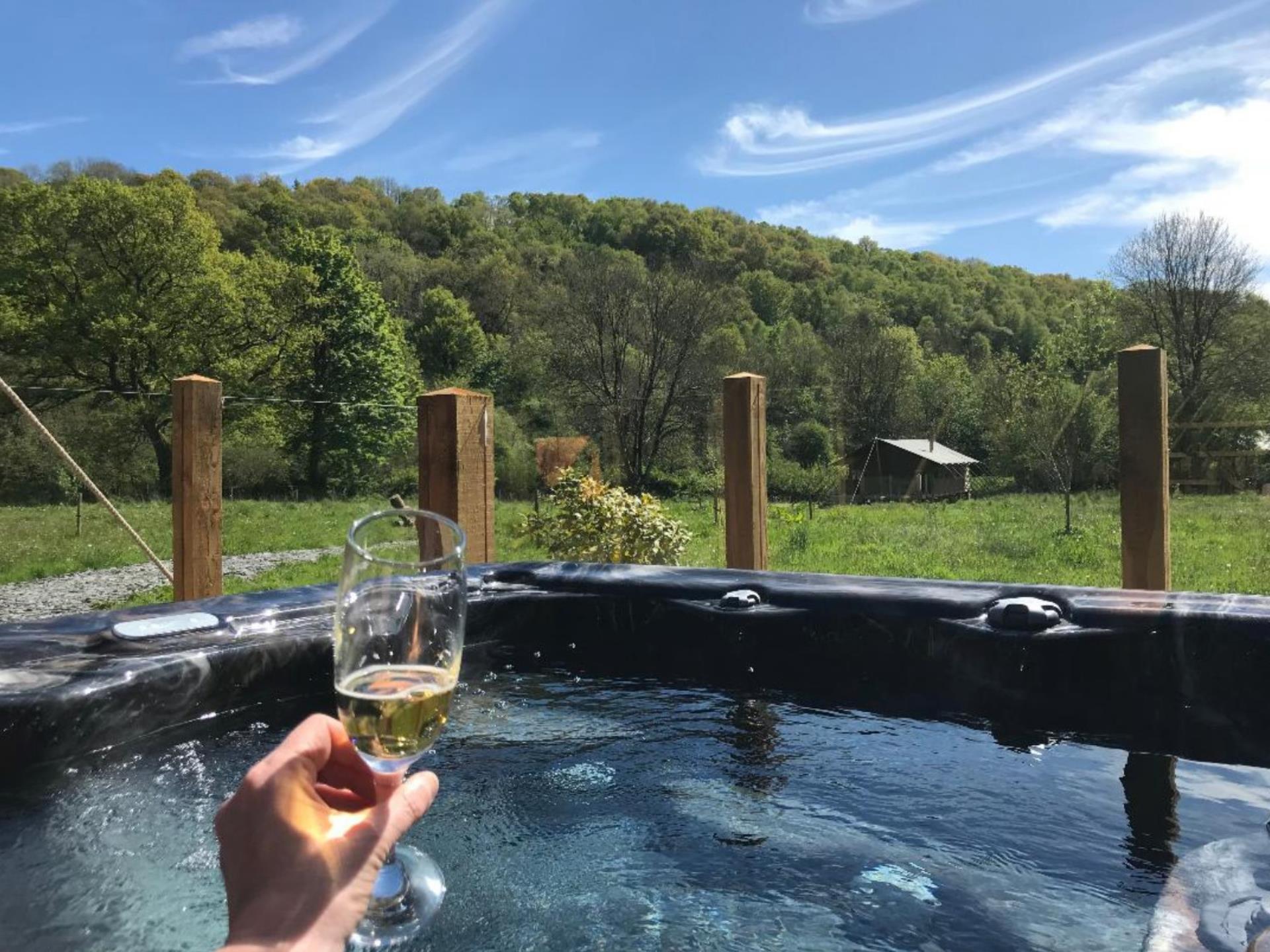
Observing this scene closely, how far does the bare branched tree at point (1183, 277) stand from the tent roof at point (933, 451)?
4.32m

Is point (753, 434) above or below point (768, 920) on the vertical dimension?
above

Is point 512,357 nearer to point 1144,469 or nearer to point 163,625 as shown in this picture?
point 1144,469

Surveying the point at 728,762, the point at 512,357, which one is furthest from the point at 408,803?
the point at 512,357

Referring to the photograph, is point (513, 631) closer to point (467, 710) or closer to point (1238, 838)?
point (467, 710)

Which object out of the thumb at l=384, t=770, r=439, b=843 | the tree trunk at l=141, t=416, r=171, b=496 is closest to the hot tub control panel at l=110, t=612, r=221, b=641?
the thumb at l=384, t=770, r=439, b=843

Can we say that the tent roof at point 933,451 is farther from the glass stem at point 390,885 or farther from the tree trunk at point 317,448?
the glass stem at point 390,885

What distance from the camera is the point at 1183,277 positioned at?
613 inches

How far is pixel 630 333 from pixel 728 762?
1519cm

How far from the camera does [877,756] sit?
1.99 m

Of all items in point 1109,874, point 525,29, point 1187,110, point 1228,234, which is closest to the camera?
point 1109,874

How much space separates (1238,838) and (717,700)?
1.36 metres

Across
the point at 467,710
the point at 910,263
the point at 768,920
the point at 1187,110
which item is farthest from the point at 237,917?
the point at 910,263

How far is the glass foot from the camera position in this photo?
79 cm

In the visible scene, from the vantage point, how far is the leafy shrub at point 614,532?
4.63m
